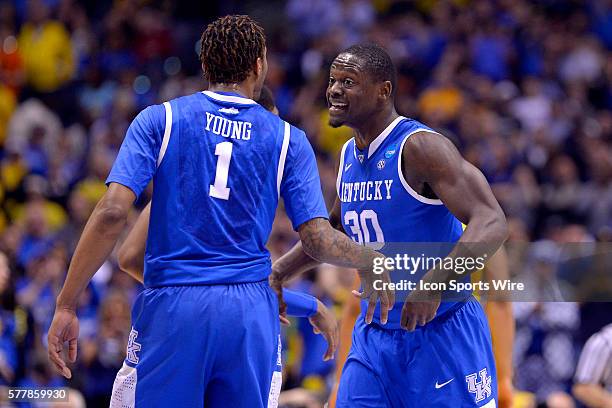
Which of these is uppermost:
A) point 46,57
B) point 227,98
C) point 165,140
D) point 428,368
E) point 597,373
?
point 46,57

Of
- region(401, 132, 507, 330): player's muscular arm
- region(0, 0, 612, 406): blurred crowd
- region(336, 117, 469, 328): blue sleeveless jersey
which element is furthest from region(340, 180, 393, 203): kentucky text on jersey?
region(0, 0, 612, 406): blurred crowd

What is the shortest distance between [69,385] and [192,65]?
7.23 m

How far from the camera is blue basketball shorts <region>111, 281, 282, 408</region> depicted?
4.34m

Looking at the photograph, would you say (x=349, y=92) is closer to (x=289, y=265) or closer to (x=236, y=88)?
(x=236, y=88)

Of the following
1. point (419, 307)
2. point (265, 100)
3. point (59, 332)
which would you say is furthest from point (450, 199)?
point (59, 332)

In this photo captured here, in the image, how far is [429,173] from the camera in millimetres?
4926

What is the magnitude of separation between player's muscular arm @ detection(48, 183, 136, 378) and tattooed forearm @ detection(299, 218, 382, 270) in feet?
2.61

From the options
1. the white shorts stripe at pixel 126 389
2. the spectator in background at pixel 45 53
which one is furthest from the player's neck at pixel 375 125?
the spectator in background at pixel 45 53

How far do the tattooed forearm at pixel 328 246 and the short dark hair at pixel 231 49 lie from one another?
0.74 meters

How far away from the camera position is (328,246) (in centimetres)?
447

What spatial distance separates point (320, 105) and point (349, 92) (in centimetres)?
843

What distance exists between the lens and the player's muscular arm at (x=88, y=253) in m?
4.15

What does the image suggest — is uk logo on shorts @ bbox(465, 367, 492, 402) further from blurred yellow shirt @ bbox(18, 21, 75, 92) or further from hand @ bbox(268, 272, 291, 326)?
blurred yellow shirt @ bbox(18, 21, 75, 92)

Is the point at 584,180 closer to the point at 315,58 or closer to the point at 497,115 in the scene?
the point at 497,115
